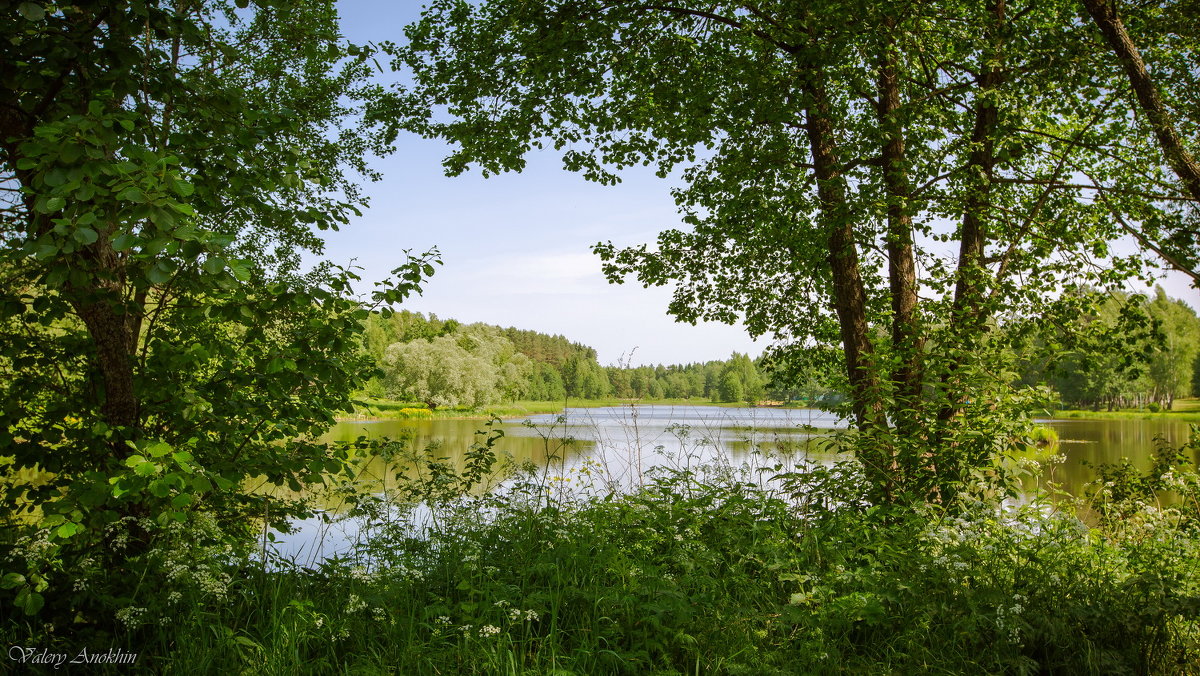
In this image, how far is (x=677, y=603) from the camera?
3242 millimetres

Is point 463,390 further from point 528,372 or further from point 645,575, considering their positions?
Result: point 645,575

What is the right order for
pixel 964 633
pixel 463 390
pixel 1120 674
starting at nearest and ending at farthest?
pixel 1120 674, pixel 964 633, pixel 463 390

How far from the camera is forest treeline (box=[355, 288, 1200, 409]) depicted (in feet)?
19.8

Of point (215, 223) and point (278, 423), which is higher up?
point (215, 223)

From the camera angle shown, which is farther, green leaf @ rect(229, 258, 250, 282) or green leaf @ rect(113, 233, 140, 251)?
green leaf @ rect(229, 258, 250, 282)

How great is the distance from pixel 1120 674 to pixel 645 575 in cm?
207

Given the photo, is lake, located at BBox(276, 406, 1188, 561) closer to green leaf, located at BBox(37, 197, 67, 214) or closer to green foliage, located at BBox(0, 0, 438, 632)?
green foliage, located at BBox(0, 0, 438, 632)

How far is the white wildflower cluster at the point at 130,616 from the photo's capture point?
3.06 m

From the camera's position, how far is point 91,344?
3.67m

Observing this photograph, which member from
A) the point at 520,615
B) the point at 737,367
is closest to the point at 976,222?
the point at 520,615

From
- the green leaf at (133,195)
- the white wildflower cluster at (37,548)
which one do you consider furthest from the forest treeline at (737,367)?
the white wildflower cluster at (37,548)

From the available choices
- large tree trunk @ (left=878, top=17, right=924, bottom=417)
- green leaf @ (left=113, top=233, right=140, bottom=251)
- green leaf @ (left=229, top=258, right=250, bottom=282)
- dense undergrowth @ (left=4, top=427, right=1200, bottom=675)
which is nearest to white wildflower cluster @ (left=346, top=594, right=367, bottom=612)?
dense undergrowth @ (left=4, top=427, right=1200, bottom=675)

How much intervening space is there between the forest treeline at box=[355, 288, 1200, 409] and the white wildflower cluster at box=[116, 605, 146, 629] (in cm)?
155

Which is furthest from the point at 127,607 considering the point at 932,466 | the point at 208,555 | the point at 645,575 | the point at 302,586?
the point at 932,466
